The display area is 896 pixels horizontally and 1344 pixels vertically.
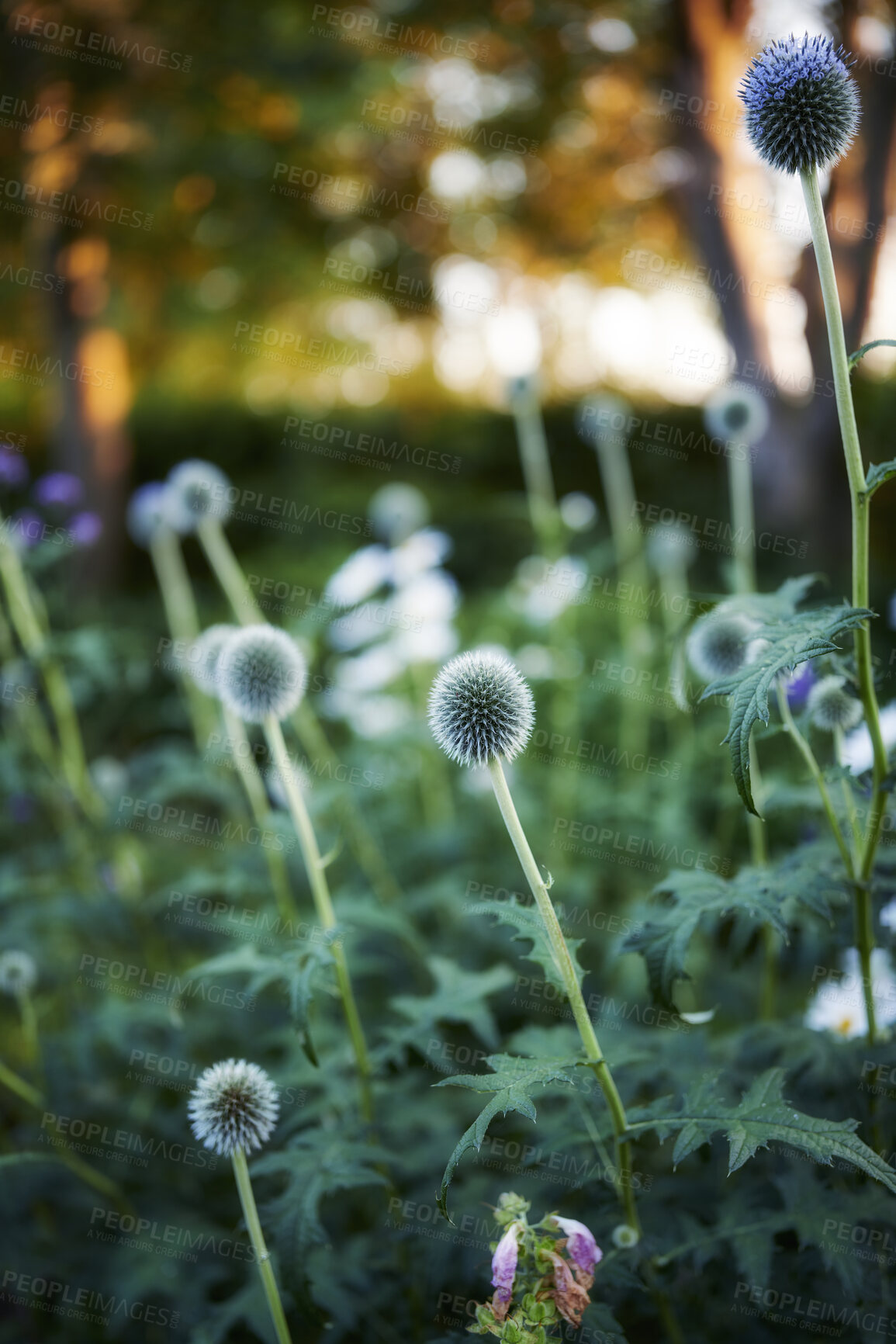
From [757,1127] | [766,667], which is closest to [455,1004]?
[757,1127]

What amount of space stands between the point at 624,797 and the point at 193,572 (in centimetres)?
1059

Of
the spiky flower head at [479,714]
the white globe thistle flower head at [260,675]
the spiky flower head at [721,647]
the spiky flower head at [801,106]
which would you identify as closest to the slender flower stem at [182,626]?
the white globe thistle flower head at [260,675]

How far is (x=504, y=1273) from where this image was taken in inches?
58.4

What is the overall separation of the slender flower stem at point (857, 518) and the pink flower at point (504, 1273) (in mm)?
936

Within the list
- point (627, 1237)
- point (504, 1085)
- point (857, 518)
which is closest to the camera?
point (504, 1085)

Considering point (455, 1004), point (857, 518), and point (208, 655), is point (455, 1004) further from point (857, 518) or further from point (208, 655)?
point (208, 655)

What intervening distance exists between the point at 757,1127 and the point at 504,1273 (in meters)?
0.48

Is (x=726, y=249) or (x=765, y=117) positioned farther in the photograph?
(x=726, y=249)

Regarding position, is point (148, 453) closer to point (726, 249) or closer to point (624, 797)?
point (726, 249)

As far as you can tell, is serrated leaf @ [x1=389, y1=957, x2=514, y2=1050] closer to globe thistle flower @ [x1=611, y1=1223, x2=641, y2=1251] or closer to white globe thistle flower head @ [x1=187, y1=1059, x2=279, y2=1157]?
white globe thistle flower head @ [x1=187, y1=1059, x2=279, y2=1157]

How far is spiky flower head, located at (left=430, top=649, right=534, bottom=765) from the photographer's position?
5.56 ft

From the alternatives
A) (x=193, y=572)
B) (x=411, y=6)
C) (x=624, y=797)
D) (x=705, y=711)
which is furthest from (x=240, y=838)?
(x=193, y=572)

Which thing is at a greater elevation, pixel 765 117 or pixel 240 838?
pixel 765 117

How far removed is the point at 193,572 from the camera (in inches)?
511
